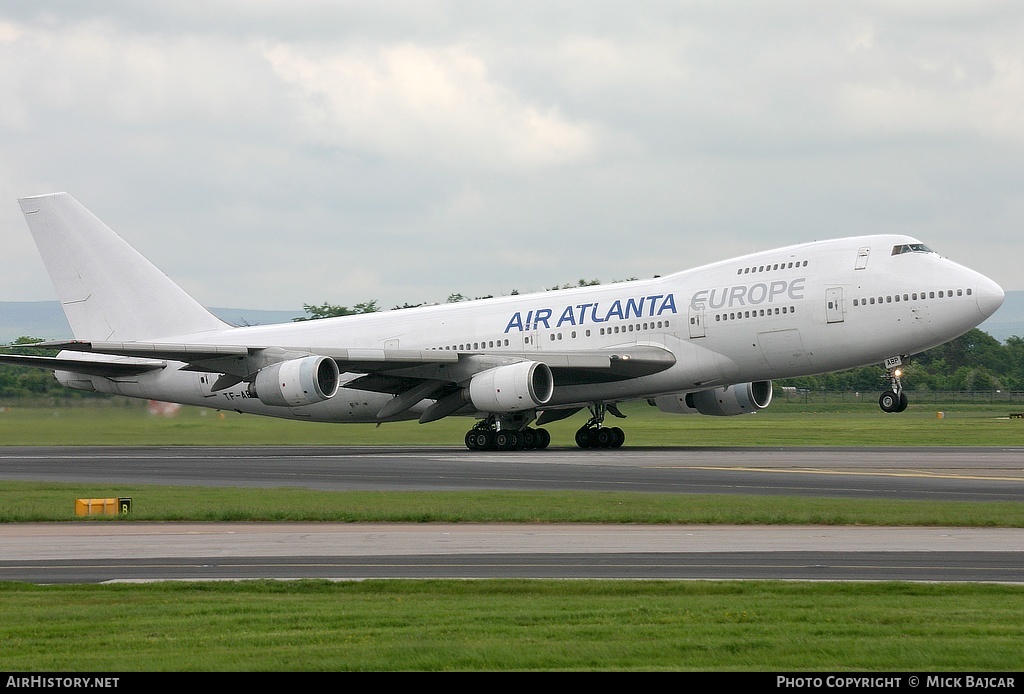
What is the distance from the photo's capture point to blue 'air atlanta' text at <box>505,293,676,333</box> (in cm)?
4259

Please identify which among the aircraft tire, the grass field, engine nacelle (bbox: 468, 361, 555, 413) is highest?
engine nacelle (bbox: 468, 361, 555, 413)

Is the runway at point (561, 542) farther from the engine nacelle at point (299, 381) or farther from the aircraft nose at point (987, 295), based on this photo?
the engine nacelle at point (299, 381)

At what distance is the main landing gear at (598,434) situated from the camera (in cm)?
4456

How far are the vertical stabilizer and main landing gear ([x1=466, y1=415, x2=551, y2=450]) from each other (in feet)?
47.5

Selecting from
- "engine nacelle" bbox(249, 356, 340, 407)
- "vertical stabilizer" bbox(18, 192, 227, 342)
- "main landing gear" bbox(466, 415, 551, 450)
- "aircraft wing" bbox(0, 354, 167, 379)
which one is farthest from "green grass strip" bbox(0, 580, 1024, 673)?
"vertical stabilizer" bbox(18, 192, 227, 342)

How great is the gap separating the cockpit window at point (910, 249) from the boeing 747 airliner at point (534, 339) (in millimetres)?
70

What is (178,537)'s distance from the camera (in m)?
18.7

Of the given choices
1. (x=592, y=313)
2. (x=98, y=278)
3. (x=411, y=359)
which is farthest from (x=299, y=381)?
(x=98, y=278)

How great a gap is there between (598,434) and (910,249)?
12574 millimetres

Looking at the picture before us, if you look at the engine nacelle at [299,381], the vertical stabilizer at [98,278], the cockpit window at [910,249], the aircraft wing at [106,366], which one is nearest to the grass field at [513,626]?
the cockpit window at [910,249]

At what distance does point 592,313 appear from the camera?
145 ft

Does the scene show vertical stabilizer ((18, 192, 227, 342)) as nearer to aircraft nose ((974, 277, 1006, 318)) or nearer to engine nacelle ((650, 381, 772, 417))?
engine nacelle ((650, 381, 772, 417))
